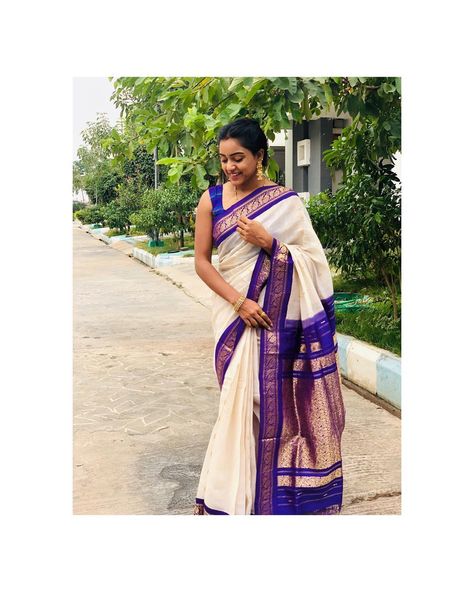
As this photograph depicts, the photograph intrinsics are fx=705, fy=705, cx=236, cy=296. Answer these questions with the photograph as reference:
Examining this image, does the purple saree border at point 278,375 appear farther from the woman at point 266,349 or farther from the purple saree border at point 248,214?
the purple saree border at point 248,214

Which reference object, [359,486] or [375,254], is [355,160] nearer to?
[375,254]

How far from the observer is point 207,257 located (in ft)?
9.27

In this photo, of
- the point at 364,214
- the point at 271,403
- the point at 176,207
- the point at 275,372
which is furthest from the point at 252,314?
the point at 176,207

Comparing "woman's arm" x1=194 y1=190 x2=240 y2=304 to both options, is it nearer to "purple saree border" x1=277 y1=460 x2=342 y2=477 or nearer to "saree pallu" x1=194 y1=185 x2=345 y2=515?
"saree pallu" x1=194 y1=185 x2=345 y2=515

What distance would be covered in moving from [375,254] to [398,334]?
64 cm

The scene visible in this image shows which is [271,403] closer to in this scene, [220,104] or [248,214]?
[248,214]

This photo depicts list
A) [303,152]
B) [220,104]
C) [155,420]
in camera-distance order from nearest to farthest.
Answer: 1. [220,104]
2. [155,420]
3. [303,152]

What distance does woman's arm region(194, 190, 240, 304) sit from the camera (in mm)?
2783

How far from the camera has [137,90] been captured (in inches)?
150

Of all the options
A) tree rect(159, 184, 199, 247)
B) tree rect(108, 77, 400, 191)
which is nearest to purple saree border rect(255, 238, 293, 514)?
tree rect(108, 77, 400, 191)

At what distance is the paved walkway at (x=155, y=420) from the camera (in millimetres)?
3301

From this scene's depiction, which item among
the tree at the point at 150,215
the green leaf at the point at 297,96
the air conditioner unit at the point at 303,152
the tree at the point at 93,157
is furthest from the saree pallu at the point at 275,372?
the tree at the point at 150,215

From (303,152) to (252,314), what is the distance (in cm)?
707

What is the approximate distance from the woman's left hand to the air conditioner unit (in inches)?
263
